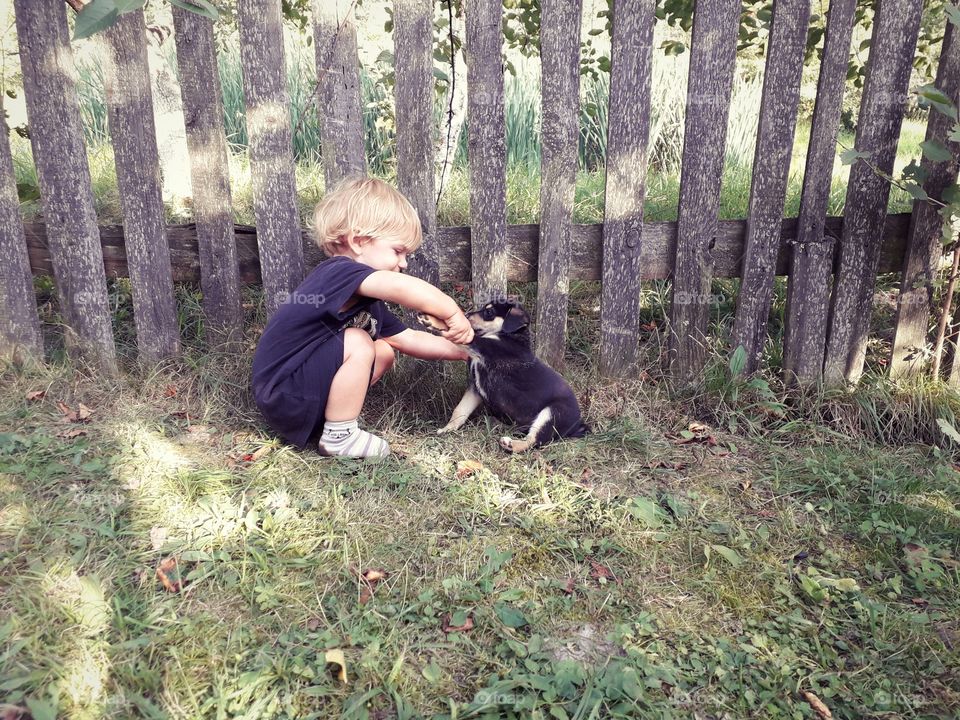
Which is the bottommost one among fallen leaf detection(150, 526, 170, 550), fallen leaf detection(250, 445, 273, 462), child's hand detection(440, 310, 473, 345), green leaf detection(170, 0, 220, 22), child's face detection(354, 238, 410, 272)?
fallen leaf detection(150, 526, 170, 550)

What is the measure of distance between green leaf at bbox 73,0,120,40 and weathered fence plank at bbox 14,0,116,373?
155cm

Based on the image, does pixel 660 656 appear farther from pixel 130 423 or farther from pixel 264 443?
pixel 130 423

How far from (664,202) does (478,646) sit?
3506mm

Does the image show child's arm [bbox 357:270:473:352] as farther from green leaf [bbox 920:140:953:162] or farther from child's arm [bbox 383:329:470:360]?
green leaf [bbox 920:140:953:162]

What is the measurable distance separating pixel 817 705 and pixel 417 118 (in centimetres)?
262

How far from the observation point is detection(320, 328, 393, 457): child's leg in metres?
3.05

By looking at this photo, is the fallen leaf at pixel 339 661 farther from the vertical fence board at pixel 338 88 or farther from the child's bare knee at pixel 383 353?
the vertical fence board at pixel 338 88

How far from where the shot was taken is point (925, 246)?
3.51 metres

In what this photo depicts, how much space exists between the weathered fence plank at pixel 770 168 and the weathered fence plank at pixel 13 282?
3.31 m

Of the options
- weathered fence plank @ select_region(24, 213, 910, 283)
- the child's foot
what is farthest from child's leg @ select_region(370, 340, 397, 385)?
weathered fence plank @ select_region(24, 213, 910, 283)

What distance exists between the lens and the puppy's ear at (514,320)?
3.28 metres

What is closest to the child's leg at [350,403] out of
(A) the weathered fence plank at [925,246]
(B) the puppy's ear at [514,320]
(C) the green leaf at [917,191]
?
(B) the puppy's ear at [514,320]

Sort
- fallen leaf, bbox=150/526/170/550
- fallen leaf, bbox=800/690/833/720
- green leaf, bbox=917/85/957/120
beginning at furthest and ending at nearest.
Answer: green leaf, bbox=917/85/957/120 → fallen leaf, bbox=150/526/170/550 → fallen leaf, bbox=800/690/833/720

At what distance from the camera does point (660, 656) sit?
2.18m
